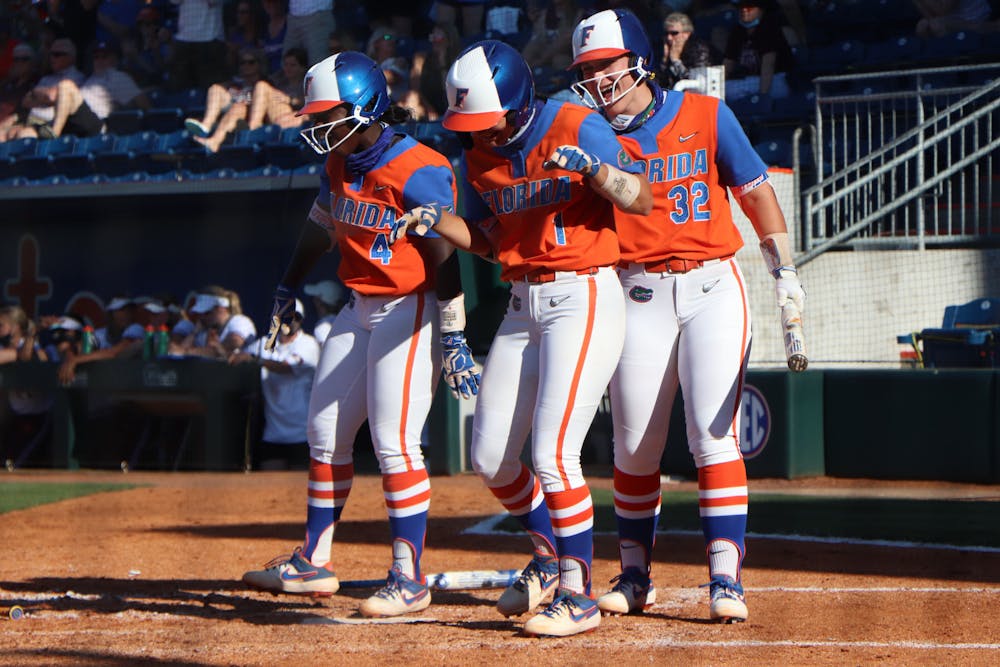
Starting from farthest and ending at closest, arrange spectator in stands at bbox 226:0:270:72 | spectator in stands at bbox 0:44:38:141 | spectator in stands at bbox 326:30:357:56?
spectator in stands at bbox 0:44:38:141, spectator in stands at bbox 226:0:270:72, spectator in stands at bbox 326:30:357:56

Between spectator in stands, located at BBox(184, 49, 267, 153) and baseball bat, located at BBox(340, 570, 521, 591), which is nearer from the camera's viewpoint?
baseball bat, located at BBox(340, 570, 521, 591)

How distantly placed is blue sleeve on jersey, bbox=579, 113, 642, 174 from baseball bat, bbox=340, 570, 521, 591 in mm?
1532

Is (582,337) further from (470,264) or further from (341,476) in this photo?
(470,264)

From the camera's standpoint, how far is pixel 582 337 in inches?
143

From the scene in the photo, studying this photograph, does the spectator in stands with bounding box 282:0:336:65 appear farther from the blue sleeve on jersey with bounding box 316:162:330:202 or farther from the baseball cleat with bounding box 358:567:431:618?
the baseball cleat with bounding box 358:567:431:618

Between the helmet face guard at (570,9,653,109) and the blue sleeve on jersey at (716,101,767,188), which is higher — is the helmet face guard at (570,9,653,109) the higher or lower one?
the higher one

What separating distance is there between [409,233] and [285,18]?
21.5 ft

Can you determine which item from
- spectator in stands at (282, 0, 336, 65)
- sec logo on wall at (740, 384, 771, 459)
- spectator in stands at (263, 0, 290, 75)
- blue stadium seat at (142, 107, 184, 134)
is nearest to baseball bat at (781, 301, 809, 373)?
sec logo on wall at (740, 384, 771, 459)

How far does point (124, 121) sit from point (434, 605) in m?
9.09

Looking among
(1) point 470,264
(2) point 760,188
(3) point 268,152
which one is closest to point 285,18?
(3) point 268,152

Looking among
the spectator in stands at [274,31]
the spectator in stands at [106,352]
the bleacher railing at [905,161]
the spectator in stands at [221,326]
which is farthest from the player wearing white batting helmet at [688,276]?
the spectator in stands at [106,352]

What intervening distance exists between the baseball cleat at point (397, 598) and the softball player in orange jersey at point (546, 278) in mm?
477

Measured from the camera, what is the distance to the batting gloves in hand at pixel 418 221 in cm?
364

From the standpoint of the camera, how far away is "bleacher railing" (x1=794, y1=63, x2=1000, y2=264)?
9.43m
